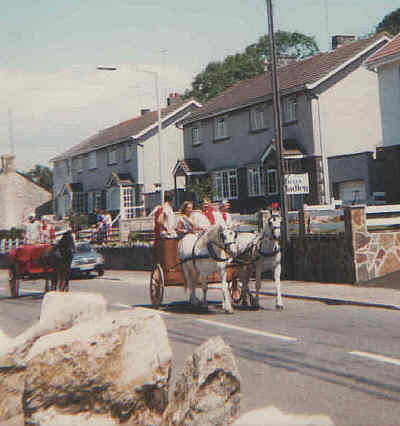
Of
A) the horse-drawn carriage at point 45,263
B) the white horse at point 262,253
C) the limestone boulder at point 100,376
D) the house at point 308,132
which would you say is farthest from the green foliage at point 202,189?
the limestone boulder at point 100,376

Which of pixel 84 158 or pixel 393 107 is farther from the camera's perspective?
pixel 84 158

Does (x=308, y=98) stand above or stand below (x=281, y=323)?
above

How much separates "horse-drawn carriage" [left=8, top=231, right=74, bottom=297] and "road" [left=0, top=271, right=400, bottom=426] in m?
1.60

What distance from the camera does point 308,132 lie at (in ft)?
115

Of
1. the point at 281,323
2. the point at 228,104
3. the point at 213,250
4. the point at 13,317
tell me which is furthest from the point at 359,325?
the point at 228,104

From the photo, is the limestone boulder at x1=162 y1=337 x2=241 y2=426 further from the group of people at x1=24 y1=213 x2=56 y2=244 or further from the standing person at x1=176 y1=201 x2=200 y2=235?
the group of people at x1=24 y1=213 x2=56 y2=244

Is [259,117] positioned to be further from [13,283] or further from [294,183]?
[13,283]

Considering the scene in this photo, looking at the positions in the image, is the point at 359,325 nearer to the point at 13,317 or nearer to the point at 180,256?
the point at 180,256

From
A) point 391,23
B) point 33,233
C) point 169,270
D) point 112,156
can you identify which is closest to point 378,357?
point 169,270

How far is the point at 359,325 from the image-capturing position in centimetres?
1079

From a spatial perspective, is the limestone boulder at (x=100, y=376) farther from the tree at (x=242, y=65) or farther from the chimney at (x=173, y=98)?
the tree at (x=242, y=65)

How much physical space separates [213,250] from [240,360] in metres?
4.26

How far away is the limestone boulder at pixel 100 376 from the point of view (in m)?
5.30

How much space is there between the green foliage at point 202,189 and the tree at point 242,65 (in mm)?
32888
